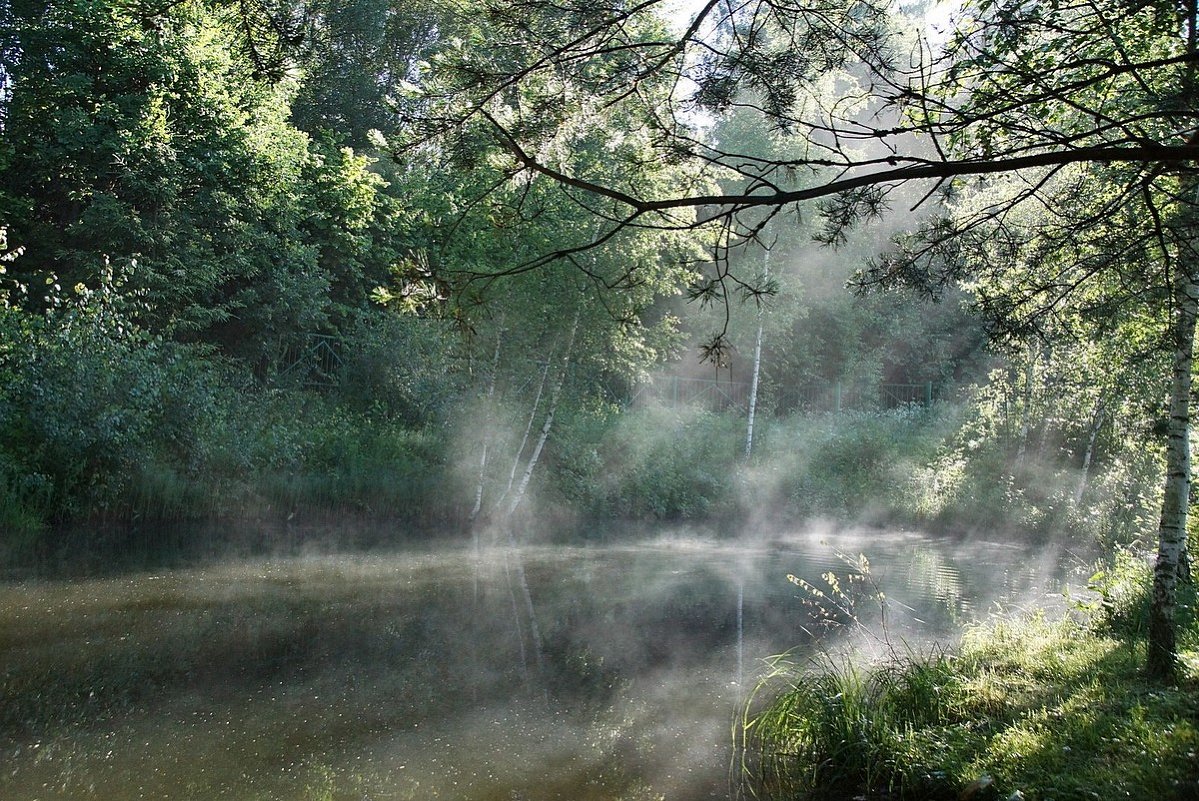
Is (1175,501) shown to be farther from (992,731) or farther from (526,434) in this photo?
(526,434)

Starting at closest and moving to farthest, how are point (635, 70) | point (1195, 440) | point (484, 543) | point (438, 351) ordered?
point (635, 70) < point (1195, 440) < point (484, 543) < point (438, 351)

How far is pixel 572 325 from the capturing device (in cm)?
1628

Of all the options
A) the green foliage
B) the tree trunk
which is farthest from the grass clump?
the green foliage

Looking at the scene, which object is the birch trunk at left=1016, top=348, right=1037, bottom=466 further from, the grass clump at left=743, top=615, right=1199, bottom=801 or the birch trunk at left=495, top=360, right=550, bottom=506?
the grass clump at left=743, top=615, right=1199, bottom=801

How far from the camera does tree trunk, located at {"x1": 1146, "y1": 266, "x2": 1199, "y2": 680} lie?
614cm

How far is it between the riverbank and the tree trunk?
0.69ft

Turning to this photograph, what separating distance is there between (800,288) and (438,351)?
1414cm

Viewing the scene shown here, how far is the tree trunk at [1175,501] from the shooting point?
614 centimetres

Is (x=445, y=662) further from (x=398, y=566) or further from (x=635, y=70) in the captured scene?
(x=635, y=70)

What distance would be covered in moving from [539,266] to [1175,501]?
640 cm

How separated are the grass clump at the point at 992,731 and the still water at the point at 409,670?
21.8 inches

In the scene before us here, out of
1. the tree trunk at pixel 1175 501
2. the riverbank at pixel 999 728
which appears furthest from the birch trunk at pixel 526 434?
the tree trunk at pixel 1175 501

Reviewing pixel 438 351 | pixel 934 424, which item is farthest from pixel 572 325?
pixel 934 424

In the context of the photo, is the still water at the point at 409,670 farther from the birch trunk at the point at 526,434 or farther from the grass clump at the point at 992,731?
the birch trunk at the point at 526,434
